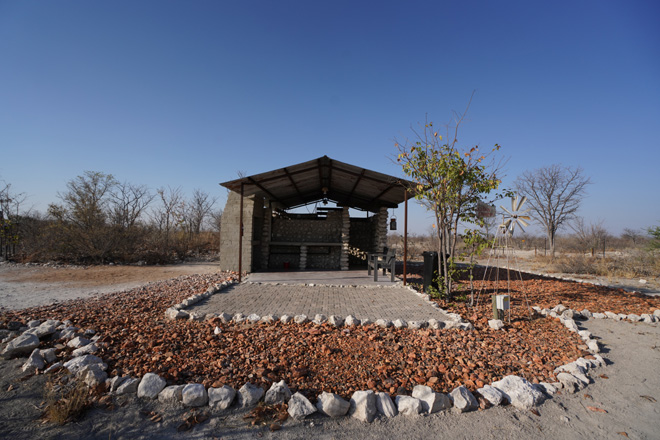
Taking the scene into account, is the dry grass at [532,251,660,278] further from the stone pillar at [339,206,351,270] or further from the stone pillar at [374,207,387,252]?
the stone pillar at [339,206,351,270]

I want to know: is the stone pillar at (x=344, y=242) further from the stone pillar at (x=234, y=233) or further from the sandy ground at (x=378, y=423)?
the sandy ground at (x=378, y=423)

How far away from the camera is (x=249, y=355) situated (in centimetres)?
332

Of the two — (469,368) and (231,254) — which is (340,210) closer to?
(231,254)

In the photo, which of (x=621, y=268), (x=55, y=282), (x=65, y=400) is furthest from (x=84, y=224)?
(x=621, y=268)

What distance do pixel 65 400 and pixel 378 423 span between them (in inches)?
98.4

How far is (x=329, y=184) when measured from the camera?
1077cm

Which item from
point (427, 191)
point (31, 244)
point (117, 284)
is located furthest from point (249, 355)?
point (31, 244)

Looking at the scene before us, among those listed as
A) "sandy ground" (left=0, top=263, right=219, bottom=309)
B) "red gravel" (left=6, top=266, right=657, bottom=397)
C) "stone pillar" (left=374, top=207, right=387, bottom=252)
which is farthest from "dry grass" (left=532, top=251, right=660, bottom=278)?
"sandy ground" (left=0, top=263, right=219, bottom=309)

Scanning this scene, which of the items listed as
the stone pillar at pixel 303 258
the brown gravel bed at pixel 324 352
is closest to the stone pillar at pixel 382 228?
the stone pillar at pixel 303 258

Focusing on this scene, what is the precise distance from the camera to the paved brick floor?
5055mm

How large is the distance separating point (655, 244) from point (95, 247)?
2389 centimetres

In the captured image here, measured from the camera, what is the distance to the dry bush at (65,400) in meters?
2.26

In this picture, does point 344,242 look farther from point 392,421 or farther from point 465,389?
point 392,421

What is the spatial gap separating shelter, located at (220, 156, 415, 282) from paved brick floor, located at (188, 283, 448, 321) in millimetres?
2073
